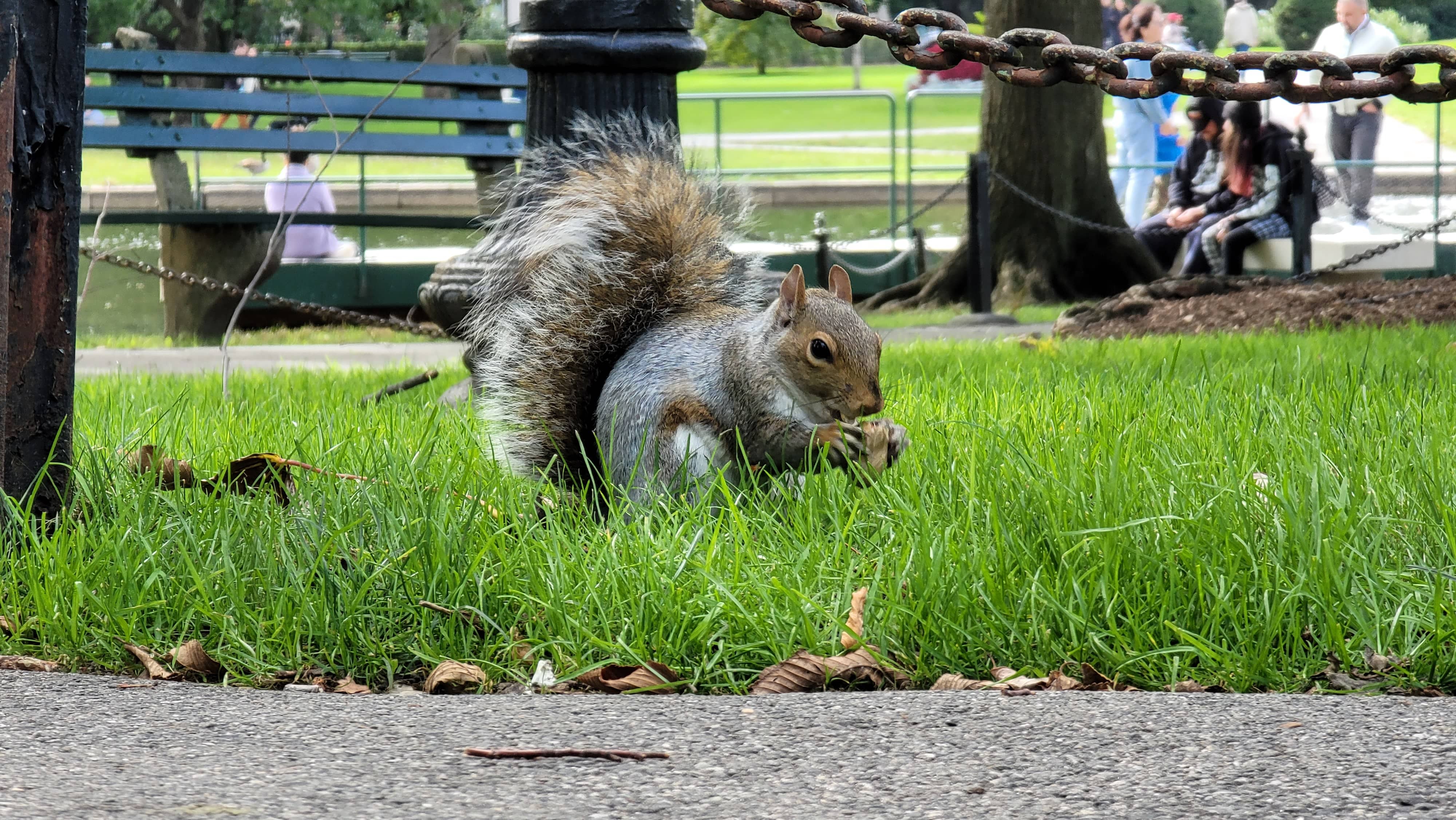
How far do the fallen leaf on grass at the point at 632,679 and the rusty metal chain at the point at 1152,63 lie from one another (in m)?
1.22

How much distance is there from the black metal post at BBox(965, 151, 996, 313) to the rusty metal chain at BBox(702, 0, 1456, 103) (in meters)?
7.26

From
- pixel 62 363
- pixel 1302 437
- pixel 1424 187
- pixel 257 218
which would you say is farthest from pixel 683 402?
pixel 1424 187

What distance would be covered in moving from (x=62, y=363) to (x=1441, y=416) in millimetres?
3277

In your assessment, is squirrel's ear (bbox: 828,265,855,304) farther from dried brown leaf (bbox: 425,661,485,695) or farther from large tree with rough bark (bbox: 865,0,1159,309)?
large tree with rough bark (bbox: 865,0,1159,309)

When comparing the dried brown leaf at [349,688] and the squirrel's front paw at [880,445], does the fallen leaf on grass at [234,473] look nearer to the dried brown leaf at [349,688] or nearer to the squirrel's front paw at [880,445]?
the dried brown leaf at [349,688]

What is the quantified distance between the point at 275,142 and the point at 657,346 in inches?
368

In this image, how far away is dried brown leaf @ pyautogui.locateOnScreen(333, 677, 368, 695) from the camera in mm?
2623

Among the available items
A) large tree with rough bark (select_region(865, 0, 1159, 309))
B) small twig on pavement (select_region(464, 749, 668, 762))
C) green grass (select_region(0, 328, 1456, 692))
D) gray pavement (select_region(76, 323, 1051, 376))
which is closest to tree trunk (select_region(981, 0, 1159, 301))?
large tree with rough bark (select_region(865, 0, 1159, 309))

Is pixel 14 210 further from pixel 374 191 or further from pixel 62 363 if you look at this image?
pixel 374 191

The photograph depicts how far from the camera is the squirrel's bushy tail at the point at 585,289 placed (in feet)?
11.3

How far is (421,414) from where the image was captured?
4832 millimetres

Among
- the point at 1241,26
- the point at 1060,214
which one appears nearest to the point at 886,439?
the point at 1060,214

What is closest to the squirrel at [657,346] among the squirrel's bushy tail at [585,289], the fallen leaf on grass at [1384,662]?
the squirrel's bushy tail at [585,289]

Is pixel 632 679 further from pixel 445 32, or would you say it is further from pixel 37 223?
pixel 445 32
